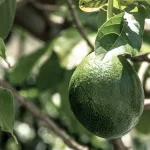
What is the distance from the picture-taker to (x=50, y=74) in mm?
2121

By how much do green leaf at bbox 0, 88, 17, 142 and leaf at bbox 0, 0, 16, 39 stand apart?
172mm

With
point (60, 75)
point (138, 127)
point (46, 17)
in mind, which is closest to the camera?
point (138, 127)

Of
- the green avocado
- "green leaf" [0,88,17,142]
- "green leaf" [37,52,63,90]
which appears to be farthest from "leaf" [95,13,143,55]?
"green leaf" [37,52,63,90]

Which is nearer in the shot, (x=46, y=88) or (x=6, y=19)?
(x=6, y=19)

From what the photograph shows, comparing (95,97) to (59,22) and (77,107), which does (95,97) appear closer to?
(77,107)

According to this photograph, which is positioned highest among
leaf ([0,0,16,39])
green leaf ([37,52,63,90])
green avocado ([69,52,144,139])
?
leaf ([0,0,16,39])

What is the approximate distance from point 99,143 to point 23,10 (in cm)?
65

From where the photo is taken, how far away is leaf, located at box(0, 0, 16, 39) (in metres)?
1.17

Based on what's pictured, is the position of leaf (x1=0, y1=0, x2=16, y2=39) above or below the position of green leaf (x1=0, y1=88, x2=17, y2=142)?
above

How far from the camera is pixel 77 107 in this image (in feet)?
3.48

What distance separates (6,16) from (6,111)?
0.74ft

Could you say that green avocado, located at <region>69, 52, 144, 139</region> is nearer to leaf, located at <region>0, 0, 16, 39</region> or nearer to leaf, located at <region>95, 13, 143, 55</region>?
leaf, located at <region>95, 13, 143, 55</region>

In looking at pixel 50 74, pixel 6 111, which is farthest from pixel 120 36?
pixel 50 74

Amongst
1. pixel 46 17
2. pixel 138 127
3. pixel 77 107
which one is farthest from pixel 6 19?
pixel 46 17
